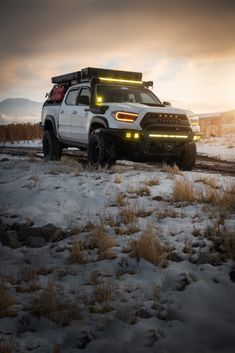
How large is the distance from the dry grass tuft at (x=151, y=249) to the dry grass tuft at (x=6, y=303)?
1573 millimetres

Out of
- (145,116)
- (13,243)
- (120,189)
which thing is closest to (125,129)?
(145,116)

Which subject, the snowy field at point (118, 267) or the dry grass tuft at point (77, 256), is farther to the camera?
the dry grass tuft at point (77, 256)

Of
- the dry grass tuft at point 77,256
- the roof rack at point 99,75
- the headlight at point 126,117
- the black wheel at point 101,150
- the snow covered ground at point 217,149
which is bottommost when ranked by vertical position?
the dry grass tuft at point 77,256

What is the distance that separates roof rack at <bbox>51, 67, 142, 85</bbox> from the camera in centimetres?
1056

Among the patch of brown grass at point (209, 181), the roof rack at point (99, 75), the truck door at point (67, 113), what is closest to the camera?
the patch of brown grass at point (209, 181)

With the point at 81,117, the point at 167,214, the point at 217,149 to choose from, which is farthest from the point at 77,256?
the point at 217,149

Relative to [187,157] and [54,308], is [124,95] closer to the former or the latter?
[187,157]

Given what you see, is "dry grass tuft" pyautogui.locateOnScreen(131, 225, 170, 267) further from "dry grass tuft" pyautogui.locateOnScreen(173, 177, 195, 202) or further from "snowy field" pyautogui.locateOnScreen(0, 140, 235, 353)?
"dry grass tuft" pyautogui.locateOnScreen(173, 177, 195, 202)

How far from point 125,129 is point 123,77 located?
9.43 feet

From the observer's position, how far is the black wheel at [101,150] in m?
8.85

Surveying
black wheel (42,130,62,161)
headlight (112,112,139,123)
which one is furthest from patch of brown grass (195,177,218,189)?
black wheel (42,130,62,161)

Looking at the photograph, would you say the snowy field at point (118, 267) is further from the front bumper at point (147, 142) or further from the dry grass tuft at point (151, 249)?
the front bumper at point (147, 142)

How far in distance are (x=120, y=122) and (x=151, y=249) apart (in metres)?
4.30

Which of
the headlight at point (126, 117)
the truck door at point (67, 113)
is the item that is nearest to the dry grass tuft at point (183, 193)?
the headlight at point (126, 117)
